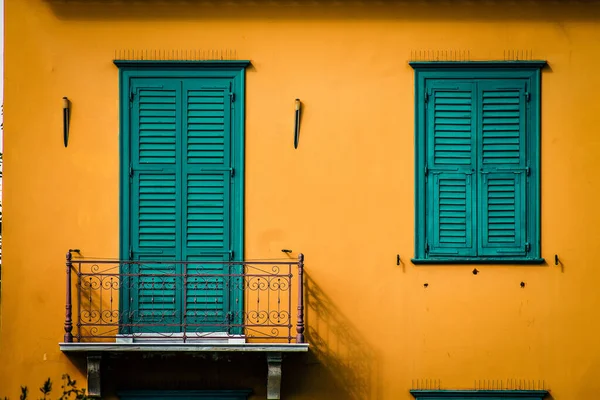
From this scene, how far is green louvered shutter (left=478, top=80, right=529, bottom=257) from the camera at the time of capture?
364 inches

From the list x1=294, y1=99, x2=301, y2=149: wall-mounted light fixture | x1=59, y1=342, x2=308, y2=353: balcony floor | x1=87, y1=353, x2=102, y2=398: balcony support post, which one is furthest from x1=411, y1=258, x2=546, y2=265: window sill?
x1=87, y1=353, x2=102, y2=398: balcony support post

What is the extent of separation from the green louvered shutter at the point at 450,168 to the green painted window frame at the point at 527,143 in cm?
6

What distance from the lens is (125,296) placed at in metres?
9.20

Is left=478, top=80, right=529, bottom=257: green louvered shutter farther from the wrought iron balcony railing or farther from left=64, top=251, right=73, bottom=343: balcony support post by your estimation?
left=64, top=251, right=73, bottom=343: balcony support post

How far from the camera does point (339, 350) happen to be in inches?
365

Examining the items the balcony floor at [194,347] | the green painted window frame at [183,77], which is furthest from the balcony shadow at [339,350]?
the green painted window frame at [183,77]

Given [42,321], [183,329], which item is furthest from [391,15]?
[42,321]

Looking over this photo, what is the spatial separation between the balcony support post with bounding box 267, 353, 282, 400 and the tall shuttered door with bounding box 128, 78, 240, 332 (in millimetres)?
741

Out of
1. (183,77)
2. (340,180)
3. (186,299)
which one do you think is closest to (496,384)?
(340,180)

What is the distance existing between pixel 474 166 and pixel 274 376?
3209 millimetres

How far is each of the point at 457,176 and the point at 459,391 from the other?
2.39 metres

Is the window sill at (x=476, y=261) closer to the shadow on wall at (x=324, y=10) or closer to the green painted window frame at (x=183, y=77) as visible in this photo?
the green painted window frame at (x=183, y=77)

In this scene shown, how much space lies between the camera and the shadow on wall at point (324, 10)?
9367 mm

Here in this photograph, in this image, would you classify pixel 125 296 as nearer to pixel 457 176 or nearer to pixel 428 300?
pixel 428 300
